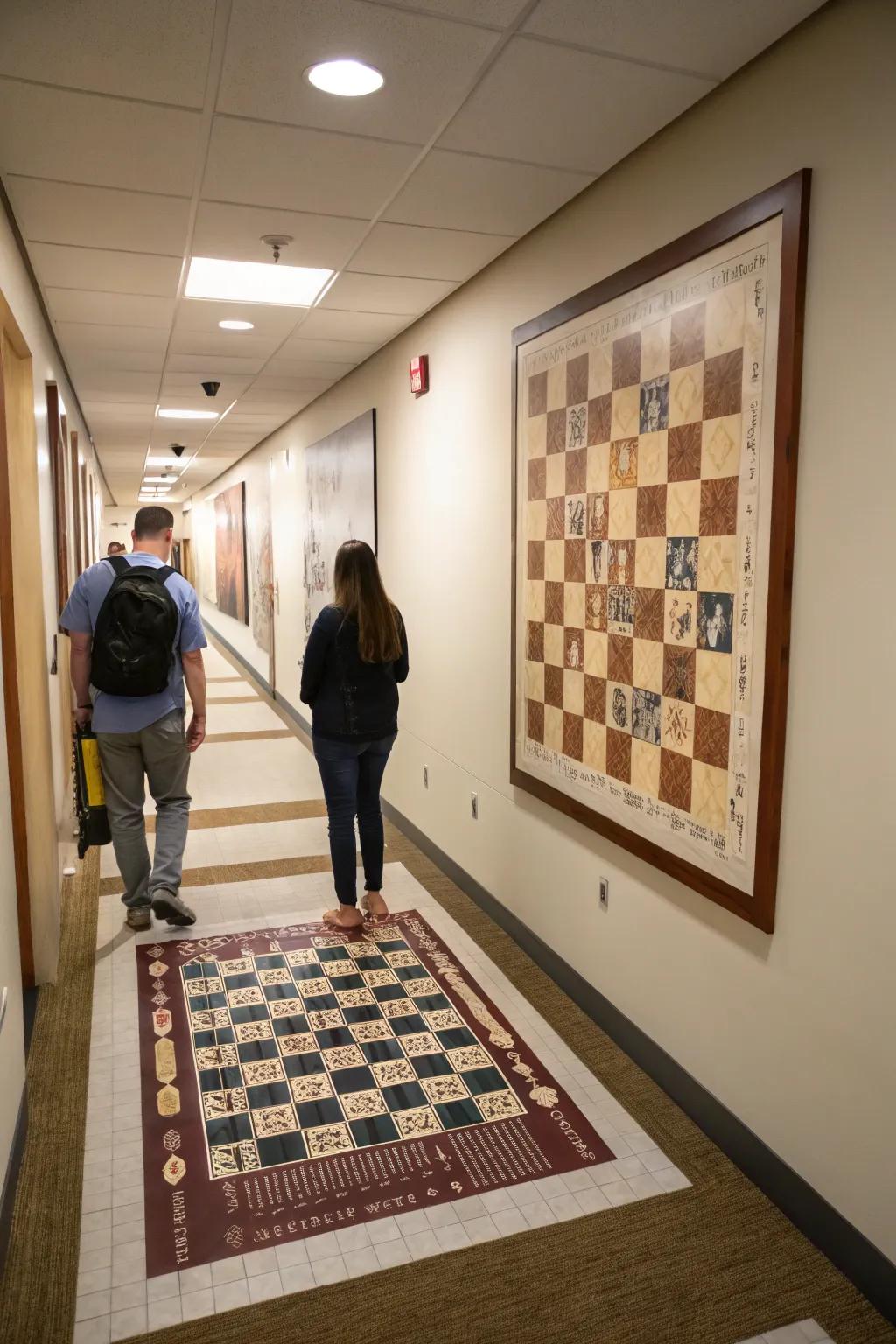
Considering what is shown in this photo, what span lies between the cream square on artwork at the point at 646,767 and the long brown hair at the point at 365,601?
44.4 inches

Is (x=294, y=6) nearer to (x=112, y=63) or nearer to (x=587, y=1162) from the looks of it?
(x=112, y=63)

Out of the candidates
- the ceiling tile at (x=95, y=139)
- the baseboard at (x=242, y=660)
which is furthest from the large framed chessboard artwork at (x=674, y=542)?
the baseboard at (x=242, y=660)

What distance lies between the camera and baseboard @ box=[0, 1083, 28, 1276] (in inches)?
79.1

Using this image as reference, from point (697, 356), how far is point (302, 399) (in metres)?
4.81

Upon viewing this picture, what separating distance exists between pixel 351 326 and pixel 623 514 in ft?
7.77

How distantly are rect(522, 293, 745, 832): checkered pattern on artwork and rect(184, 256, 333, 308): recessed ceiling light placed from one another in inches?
46.9

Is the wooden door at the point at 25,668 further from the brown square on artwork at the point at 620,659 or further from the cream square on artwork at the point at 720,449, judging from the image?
the cream square on artwork at the point at 720,449

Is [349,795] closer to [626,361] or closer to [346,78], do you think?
[626,361]

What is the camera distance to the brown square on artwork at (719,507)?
7.30ft

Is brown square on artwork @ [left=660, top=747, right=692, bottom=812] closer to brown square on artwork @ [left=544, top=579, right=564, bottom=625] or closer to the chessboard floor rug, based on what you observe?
brown square on artwork @ [left=544, top=579, right=564, bottom=625]

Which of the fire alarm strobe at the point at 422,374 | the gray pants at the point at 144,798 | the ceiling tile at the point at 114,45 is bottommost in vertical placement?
the gray pants at the point at 144,798

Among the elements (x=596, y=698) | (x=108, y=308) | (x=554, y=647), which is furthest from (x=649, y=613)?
(x=108, y=308)

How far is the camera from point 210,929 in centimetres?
369

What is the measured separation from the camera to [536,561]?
3.29 metres
